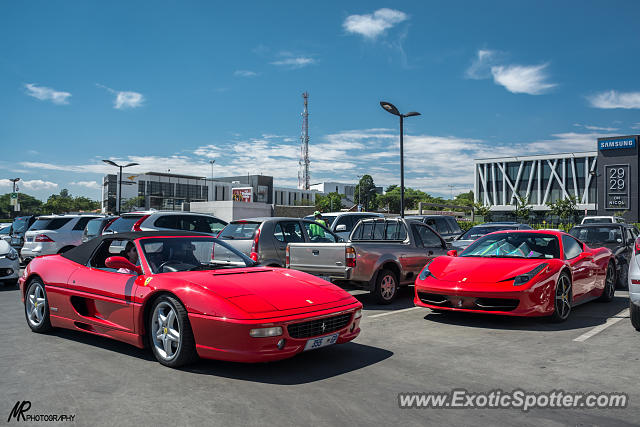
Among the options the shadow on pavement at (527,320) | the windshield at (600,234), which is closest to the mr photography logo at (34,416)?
the shadow on pavement at (527,320)

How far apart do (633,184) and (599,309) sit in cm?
6814

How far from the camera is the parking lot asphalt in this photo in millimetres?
3799

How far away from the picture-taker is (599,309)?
28.9 ft

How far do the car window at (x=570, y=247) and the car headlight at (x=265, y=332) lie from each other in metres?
5.34

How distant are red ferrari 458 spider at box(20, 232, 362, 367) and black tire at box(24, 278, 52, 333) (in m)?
0.02

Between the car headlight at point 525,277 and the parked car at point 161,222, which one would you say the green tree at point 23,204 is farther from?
the car headlight at point 525,277

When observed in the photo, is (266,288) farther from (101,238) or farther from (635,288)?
(635,288)

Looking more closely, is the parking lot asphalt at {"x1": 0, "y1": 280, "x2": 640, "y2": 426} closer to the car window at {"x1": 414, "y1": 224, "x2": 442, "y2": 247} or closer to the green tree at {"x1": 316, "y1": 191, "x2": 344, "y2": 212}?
the car window at {"x1": 414, "y1": 224, "x2": 442, "y2": 247}

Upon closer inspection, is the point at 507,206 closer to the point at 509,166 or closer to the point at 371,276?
the point at 509,166

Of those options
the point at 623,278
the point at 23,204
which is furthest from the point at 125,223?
the point at 23,204

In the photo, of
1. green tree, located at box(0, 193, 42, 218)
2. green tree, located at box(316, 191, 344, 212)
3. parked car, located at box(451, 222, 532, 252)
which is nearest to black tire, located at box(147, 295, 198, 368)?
parked car, located at box(451, 222, 532, 252)

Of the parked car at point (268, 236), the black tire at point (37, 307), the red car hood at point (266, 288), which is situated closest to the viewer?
the red car hood at point (266, 288)

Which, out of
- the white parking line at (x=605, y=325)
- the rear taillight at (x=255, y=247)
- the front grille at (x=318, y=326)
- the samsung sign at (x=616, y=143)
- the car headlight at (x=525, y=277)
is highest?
the samsung sign at (x=616, y=143)

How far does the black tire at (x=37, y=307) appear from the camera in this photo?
649cm
